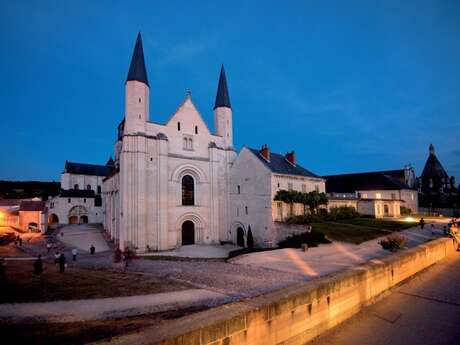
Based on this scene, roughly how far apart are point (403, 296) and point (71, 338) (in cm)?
939

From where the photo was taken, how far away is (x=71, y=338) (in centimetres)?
656

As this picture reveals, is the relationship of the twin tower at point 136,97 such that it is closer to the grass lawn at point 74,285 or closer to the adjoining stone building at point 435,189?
the grass lawn at point 74,285

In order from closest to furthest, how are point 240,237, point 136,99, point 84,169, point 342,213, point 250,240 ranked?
point 136,99 < point 250,240 < point 240,237 < point 342,213 < point 84,169

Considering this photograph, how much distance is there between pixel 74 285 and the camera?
12.3 m

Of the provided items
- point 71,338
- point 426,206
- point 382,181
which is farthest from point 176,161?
point 426,206

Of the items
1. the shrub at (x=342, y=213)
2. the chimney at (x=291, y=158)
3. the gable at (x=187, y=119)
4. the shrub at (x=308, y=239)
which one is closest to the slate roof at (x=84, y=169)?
the gable at (x=187, y=119)

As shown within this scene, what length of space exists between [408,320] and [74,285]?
1381cm

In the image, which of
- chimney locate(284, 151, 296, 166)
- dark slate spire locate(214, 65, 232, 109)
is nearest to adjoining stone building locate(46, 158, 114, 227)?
dark slate spire locate(214, 65, 232, 109)

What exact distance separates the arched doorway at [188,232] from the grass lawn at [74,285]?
13.5 m

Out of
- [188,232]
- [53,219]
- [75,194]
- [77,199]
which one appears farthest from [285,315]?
[53,219]

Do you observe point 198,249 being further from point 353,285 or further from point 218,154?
point 353,285

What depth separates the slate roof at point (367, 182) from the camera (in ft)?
146

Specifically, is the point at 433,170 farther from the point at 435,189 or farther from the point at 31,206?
the point at 31,206

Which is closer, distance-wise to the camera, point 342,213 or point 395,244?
point 395,244
